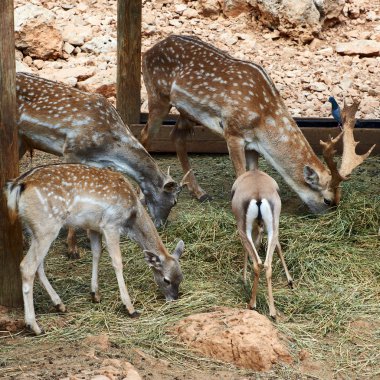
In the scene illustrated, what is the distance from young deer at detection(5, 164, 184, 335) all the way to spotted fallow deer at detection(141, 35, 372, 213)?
1.97 m

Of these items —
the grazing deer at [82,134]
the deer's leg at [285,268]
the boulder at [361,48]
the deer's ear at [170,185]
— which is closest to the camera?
the deer's leg at [285,268]

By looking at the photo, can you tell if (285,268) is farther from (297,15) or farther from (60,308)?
(297,15)

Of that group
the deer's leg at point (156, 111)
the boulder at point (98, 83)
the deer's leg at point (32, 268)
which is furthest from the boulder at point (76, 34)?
the deer's leg at point (32, 268)

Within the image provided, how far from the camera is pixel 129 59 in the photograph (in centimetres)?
1040

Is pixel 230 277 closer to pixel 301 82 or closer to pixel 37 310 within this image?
pixel 37 310

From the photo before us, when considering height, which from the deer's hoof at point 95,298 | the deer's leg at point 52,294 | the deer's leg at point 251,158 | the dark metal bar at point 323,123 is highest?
the deer's leg at point 52,294

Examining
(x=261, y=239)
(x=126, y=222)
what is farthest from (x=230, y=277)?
(x=126, y=222)

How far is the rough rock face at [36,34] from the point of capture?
13930mm

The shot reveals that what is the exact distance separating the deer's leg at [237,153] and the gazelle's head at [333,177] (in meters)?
0.63

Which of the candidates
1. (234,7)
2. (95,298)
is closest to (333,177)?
(95,298)

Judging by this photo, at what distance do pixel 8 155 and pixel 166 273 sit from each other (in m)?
1.55

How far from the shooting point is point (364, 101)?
1351cm

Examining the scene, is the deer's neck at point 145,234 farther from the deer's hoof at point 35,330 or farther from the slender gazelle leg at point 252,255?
the deer's hoof at point 35,330

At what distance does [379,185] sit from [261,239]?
2.36m
